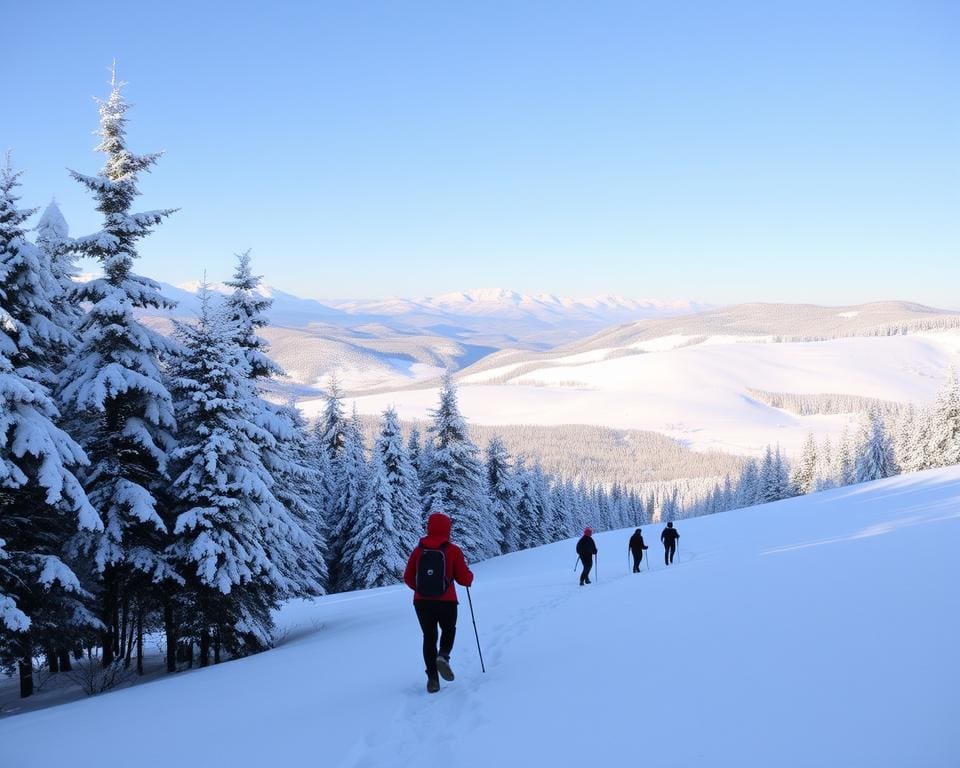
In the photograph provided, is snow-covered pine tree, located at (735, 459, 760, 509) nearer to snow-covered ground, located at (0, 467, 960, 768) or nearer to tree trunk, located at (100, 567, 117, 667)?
snow-covered ground, located at (0, 467, 960, 768)

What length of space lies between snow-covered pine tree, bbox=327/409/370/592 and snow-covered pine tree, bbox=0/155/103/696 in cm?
2090

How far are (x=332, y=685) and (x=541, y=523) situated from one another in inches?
1808

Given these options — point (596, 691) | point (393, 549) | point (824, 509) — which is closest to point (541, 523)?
point (393, 549)

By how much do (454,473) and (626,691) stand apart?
30.5 metres

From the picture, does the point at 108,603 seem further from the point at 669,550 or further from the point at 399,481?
the point at 399,481

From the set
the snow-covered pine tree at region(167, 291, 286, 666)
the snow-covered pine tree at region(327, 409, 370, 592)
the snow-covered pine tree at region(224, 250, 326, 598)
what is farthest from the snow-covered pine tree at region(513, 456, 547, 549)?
the snow-covered pine tree at region(167, 291, 286, 666)

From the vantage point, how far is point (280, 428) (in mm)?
16406

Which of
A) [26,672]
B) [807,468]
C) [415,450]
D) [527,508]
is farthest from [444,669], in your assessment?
[807,468]

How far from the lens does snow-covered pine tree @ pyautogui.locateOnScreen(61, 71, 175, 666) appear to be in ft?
42.9

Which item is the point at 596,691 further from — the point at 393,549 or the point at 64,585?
the point at 393,549

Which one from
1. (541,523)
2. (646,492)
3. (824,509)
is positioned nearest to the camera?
(824,509)

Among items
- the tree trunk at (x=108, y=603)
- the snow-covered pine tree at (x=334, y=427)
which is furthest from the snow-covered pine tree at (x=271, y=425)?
the snow-covered pine tree at (x=334, y=427)

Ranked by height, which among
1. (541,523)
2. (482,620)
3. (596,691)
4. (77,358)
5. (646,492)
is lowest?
(646,492)

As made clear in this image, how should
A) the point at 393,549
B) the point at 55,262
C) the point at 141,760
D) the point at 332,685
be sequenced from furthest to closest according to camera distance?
the point at 393,549, the point at 55,262, the point at 332,685, the point at 141,760
